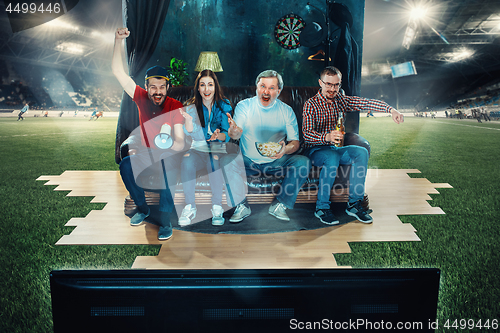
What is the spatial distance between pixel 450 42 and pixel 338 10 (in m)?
12.7

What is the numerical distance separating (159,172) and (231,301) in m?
1.53

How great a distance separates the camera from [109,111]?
65.5 feet

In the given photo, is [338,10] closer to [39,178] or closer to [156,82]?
[156,82]

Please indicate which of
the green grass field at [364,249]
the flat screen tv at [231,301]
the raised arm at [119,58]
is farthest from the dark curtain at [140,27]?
the flat screen tv at [231,301]

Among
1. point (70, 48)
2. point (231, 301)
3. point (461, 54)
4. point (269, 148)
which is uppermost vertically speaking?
point (70, 48)

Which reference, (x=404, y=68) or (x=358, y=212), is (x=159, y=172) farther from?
(x=404, y=68)

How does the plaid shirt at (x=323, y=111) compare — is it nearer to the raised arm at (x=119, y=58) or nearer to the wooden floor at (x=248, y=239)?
the wooden floor at (x=248, y=239)

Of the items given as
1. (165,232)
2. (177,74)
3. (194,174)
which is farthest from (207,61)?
(165,232)

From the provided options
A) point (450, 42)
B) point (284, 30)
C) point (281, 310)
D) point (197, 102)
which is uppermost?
point (450, 42)

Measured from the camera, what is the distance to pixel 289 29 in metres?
4.81

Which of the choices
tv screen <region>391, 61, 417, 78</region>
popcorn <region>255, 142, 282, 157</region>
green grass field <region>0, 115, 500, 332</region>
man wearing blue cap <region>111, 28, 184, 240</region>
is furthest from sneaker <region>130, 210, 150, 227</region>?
tv screen <region>391, 61, 417, 78</region>

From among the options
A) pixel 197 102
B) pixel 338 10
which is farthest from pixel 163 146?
pixel 338 10

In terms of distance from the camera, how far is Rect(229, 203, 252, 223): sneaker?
2178 millimetres

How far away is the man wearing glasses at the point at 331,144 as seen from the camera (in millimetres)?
2227
